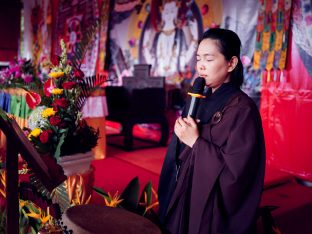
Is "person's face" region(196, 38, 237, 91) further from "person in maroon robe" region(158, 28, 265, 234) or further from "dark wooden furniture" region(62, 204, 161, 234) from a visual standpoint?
"dark wooden furniture" region(62, 204, 161, 234)

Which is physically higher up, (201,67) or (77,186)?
(201,67)

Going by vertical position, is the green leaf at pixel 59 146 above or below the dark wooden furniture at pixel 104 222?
above

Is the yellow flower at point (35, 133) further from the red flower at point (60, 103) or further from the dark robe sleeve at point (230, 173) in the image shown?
the dark robe sleeve at point (230, 173)

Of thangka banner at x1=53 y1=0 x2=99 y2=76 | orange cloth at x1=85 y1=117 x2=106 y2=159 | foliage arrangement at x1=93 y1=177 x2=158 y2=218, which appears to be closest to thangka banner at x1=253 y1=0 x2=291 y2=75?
orange cloth at x1=85 y1=117 x2=106 y2=159

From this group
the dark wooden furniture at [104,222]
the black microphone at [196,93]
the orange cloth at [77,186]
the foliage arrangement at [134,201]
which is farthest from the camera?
the orange cloth at [77,186]

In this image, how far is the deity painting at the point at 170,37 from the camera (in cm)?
529

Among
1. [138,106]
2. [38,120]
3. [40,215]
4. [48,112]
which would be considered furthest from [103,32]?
[40,215]

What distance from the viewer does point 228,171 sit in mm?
1433

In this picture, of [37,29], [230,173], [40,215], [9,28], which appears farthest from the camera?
[9,28]

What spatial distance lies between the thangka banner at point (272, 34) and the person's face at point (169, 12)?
6.22ft

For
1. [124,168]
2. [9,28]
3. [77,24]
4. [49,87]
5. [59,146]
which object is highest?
[9,28]

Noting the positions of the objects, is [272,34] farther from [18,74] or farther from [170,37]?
[18,74]

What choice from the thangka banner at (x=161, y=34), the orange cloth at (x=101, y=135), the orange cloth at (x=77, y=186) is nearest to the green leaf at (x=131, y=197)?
the orange cloth at (x=77, y=186)

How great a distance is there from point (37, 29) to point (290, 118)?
29.2 ft
